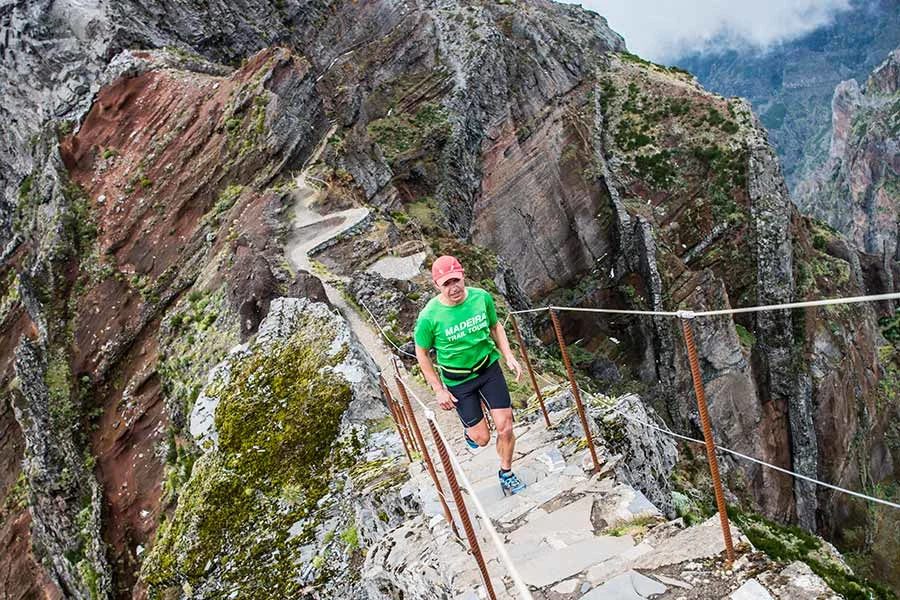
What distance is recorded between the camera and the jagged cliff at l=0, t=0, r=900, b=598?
15078mm

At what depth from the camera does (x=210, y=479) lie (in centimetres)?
930

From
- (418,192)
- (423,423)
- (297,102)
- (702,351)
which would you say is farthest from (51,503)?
(702,351)

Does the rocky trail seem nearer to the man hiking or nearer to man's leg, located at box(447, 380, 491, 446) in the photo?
the man hiking

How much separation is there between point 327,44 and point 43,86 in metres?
21.1

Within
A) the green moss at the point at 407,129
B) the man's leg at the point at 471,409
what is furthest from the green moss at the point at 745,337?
the man's leg at the point at 471,409

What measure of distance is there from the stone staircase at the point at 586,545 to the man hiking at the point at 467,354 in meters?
0.55

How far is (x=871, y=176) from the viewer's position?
5113 inches

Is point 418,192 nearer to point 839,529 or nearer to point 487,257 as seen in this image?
point 487,257

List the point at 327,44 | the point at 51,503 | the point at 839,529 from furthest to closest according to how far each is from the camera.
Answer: the point at 327,44, the point at 839,529, the point at 51,503

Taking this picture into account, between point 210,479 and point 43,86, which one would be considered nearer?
point 210,479

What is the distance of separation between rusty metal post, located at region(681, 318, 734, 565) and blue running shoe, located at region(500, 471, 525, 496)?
8.13 ft

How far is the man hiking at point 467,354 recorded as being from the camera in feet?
19.1

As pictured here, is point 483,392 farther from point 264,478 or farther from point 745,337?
point 745,337

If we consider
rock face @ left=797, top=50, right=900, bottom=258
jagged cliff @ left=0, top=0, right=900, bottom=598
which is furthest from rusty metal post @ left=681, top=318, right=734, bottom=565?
rock face @ left=797, top=50, right=900, bottom=258
